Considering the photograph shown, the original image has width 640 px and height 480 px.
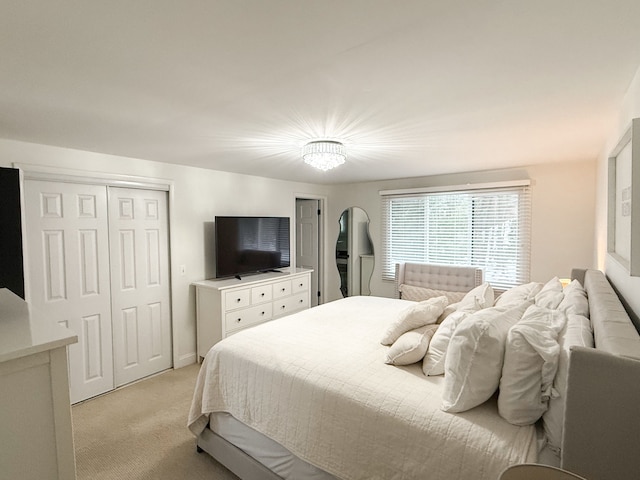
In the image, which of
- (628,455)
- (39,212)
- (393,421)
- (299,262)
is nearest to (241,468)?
(393,421)

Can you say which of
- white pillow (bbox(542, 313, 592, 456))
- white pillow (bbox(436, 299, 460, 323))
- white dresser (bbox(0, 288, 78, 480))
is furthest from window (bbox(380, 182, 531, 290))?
white dresser (bbox(0, 288, 78, 480))

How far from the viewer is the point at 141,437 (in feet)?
8.36

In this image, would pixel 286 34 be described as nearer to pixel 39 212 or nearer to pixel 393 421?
pixel 393 421

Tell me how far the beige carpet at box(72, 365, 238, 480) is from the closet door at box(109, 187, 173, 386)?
30 centimetres

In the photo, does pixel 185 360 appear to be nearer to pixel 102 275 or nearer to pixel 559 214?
pixel 102 275

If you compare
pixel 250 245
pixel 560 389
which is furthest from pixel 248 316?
pixel 560 389

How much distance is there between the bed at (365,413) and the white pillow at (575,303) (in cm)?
8

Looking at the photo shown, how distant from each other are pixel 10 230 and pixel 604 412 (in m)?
3.16

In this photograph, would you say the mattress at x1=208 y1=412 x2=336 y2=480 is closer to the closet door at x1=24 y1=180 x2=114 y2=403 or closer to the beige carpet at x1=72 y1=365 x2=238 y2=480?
the beige carpet at x1=72 y1=365 x2=238 y2=480

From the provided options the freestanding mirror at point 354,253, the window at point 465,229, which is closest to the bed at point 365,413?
the window at point 465,229

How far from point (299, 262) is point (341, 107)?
14.1ft

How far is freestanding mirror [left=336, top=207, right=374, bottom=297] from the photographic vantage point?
5473 millimetres

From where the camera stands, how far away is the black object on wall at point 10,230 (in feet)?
6.97

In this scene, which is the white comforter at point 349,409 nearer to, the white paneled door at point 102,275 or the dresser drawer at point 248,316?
the dresser drawer at point 248,316
